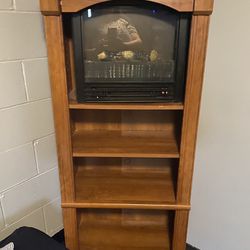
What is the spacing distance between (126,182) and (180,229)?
1.18 feet

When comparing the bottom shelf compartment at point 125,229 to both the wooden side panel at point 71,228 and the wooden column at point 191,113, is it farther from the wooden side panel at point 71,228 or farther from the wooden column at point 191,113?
the wooden column at point 191,113

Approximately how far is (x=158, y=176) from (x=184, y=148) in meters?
0.35

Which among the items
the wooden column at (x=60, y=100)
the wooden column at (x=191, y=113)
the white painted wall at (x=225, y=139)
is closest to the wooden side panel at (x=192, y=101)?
the wooden column at (x=191, y=113)

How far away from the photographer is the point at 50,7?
0.97 m

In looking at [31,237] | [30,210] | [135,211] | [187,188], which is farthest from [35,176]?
[187,188]

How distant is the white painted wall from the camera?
1.25 m

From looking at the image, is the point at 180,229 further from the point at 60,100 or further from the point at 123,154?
the point at 60,100

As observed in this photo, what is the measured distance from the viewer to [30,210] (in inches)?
60.7

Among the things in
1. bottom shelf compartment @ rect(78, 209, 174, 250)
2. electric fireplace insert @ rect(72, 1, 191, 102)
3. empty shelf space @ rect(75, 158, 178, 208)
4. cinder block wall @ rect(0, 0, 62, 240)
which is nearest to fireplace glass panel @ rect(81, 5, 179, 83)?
electric fireplace insert @ rect(72, 1, 191, 102)

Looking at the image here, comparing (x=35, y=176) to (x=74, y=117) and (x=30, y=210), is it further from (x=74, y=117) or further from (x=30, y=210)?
(x=74, y=117)

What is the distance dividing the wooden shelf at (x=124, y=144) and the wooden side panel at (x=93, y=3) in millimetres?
594

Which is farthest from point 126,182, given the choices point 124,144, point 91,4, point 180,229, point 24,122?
point 91,4

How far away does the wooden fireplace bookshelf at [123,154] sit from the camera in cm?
103

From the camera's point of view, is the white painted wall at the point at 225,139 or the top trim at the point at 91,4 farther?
the white painted wall at the point at 225,139
